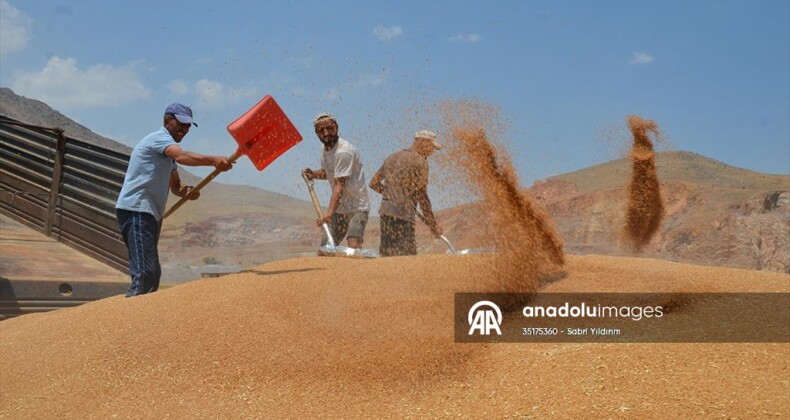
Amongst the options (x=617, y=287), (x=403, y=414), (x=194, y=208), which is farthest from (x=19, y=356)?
(x=194, y=208)

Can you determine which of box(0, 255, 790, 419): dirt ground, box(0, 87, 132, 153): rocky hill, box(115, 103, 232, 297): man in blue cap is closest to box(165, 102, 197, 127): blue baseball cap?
box(115, 103, 232, 297): man in blue cap

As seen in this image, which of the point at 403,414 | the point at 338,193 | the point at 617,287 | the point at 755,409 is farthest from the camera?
the point at 338,193

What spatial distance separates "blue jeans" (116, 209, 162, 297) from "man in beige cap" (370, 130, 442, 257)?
1942 mm

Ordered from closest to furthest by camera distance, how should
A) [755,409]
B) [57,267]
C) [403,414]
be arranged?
1. [755,409]
2. [403,414]
3. [57,267]

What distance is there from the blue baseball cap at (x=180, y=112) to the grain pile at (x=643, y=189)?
296 centimetres

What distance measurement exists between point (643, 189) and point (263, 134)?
268 cm

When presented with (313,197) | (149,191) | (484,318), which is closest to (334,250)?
(313,197)

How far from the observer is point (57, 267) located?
15.4 ft

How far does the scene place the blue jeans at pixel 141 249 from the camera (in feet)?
13.8

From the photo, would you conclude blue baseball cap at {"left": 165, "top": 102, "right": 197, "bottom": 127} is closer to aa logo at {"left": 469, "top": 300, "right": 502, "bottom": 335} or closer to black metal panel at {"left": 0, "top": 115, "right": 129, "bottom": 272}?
black metal panel at {"left": 0, "top": 115, "right": 129, "bottom": 272}

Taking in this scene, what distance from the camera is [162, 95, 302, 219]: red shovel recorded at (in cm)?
445

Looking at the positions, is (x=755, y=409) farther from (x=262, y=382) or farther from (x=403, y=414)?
(x=262, y=382)

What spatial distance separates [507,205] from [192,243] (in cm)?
2381

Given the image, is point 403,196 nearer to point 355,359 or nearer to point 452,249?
point 452,249
